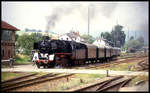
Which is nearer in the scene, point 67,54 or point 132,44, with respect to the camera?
point 132,44

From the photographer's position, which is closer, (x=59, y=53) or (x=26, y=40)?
(x=26, y=40)

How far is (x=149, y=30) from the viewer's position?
719 cm

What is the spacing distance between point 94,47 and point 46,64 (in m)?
7.53

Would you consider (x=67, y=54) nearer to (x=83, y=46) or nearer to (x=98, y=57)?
(x=83, y=46)

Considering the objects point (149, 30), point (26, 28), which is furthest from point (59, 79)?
point (149, 30)

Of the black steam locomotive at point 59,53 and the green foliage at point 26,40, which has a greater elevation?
the green foliage at point 26,40

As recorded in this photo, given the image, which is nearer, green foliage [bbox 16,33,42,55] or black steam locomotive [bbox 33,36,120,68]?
green foliage [bbox 16,33,42,55]

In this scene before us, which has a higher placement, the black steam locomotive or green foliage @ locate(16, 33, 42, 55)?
green foliage @ locate(16, 33, 42, 55)

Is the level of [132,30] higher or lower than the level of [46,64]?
higher

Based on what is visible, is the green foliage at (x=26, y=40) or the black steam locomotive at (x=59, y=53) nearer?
the green foliage at (x=26, y=40)

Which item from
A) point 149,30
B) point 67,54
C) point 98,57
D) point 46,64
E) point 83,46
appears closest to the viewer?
point 149,30

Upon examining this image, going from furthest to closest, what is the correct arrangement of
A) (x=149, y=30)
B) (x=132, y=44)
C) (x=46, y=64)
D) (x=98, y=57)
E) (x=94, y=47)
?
(x=98, y=57)
(x=94, y=47)
(x=46, y=64)
(x=132, y=44)
(x=149, y=30)

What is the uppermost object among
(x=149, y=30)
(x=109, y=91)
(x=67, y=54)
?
(x=149, y=30)

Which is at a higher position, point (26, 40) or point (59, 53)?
point (26, 40)
